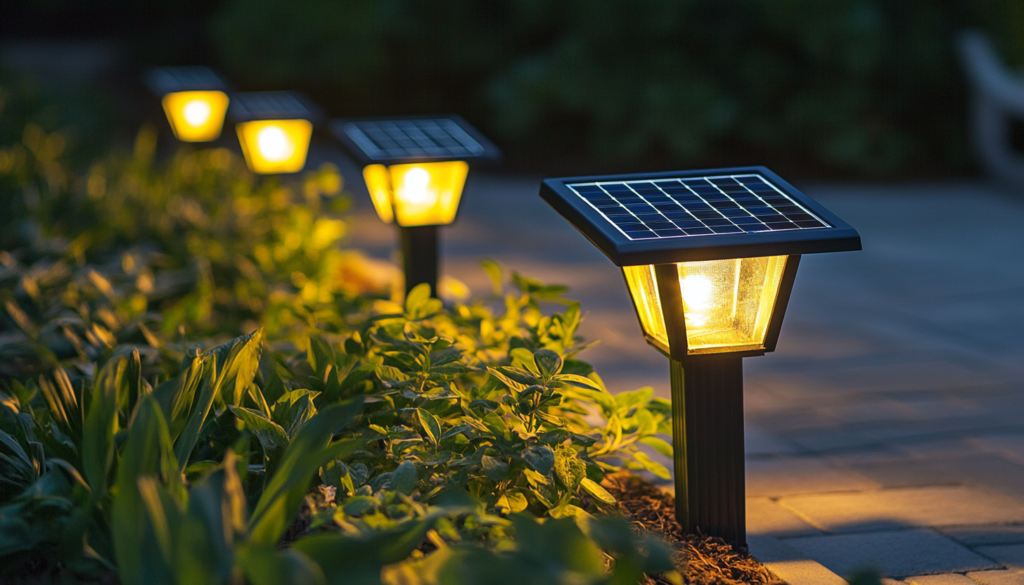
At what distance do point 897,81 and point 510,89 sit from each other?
186 inches

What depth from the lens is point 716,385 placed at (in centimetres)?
217

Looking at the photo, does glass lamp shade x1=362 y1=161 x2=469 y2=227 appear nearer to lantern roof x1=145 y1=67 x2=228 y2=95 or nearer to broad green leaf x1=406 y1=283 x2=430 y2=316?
broad green leaf x1=406 y1=283 x2=430 y2=316

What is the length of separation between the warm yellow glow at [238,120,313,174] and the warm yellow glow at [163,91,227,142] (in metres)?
0.96

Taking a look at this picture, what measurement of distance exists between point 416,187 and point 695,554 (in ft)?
6.68

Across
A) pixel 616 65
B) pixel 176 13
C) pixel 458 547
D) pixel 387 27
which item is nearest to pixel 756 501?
pixel 458 547

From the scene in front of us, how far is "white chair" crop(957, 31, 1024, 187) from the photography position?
9.45 metres

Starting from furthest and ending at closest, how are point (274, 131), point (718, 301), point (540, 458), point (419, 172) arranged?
point (274, 131), point (419, 172), point (718, 301), point (540, 458)

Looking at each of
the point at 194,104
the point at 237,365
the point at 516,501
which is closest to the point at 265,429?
the point at 237,365

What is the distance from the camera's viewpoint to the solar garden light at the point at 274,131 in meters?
5.25

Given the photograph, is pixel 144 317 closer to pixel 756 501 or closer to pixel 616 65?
pixel 756 501

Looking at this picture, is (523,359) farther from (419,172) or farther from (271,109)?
(271,109)

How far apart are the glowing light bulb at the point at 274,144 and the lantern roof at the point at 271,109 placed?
0.30 ft

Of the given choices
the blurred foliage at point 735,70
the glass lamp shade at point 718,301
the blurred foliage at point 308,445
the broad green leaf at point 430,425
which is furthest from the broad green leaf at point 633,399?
the blurred foliage at point 735,70

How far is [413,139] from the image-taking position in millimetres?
3914
